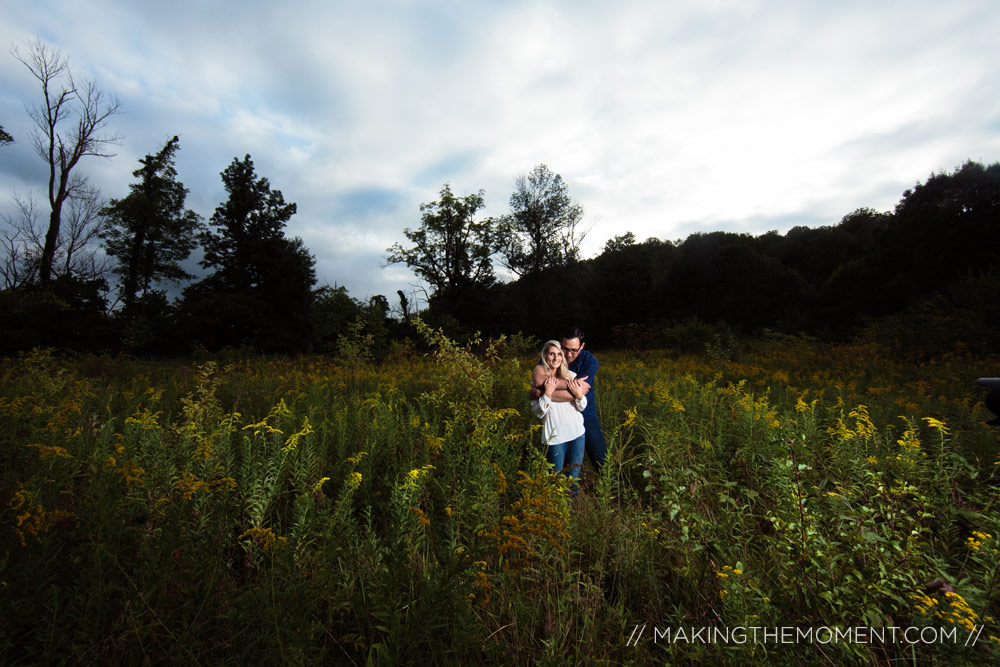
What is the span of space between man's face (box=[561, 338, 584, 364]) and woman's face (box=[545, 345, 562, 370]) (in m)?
0.29

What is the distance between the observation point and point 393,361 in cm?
1222

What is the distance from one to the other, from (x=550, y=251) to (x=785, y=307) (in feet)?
49.7

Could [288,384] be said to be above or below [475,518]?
above

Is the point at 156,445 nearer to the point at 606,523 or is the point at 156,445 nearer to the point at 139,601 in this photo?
the point at 139,601

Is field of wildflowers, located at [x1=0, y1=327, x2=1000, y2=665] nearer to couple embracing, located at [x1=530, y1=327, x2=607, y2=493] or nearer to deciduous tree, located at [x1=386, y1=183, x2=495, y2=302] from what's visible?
couple embracing, located at [x1=530, y1=327, x2=607, y2=493]

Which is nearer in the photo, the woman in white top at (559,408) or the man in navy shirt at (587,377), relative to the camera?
the woman in white top at (559,408)

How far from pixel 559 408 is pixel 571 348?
0.60m

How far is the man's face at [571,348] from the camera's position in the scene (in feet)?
12.6

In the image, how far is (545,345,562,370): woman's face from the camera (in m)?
3.58

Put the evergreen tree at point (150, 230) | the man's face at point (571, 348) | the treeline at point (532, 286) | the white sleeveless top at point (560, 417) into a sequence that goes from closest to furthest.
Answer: the white sleeveless top at point (560, 417)
the man's face at point (571, 348)
the treeline at point (532, 286)
the evergreen tree at point (150, 230)

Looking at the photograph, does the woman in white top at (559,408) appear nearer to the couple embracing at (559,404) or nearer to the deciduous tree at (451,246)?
the couple embracing at (559,404)

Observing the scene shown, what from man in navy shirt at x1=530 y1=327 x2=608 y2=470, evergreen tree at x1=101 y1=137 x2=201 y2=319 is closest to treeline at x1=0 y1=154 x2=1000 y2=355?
evergreen tree at x1=101 y1=137 x2=201 y2=319

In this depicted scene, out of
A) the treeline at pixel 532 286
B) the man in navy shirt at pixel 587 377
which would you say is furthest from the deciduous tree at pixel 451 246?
the man in navy shirt at pixel 587 377

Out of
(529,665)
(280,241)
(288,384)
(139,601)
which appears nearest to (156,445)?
(139,601)
